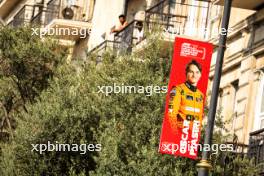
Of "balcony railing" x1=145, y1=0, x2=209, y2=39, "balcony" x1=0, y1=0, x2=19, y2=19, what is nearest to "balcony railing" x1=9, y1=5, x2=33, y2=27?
"balcony" x1=0, y1=0, x2=19, y2=19

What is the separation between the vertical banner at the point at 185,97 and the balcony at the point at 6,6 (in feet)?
101

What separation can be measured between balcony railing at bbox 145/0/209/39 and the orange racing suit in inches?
342

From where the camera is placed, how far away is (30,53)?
3156cm

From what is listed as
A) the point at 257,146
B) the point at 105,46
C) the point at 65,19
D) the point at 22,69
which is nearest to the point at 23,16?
the point at 65,19

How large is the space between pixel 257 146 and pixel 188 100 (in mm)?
4472

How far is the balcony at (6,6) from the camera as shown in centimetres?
5099

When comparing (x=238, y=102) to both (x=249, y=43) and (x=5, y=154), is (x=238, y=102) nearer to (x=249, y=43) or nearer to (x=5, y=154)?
(x=249, y=43)

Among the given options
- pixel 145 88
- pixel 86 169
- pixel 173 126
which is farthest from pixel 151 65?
pixel 173 126

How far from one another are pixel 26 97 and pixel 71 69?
2473mm

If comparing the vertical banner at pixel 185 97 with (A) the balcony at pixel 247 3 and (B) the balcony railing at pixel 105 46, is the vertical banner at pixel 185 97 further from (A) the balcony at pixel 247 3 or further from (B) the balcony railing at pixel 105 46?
(B) the balcony railing at pixel 105 46

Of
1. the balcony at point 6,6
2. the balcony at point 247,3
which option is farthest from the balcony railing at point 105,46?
the balcony at point 6,6

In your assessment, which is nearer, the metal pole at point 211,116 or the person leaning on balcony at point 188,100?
the metal pole at point 211,116

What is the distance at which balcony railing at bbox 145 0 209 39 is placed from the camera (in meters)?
29.8

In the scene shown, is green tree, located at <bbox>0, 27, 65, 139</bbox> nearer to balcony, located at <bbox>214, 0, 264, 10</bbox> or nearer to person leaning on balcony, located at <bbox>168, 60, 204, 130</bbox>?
balcony, located at <bbox>214, 0, 264, 10</bbox>
